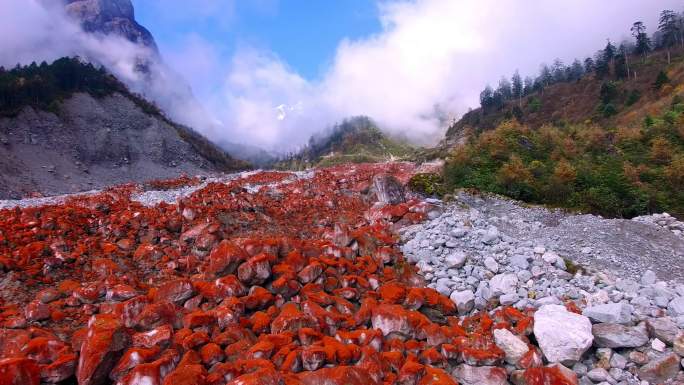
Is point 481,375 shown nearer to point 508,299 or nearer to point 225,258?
point 508,299

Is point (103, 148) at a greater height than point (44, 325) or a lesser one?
greater

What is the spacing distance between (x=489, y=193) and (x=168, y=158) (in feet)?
146

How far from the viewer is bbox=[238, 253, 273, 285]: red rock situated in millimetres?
7609

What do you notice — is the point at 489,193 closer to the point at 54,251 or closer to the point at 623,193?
the point at 623,193

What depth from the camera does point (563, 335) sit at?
6480 millimetres

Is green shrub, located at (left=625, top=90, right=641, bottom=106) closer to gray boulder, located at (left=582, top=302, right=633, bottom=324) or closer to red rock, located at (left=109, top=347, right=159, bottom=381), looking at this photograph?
gray boulder, located at (left=582, top=302, right=633, bottom=324)

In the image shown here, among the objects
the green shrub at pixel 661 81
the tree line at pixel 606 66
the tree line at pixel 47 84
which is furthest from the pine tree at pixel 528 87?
the tree line at pixel 47 84

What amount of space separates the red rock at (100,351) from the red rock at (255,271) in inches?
A: 95.1

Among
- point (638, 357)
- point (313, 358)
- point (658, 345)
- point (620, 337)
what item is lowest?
point (638, 357)

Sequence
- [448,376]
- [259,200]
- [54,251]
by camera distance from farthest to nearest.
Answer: [259,200]
[54,251]
[448,376]

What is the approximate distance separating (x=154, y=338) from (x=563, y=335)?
22.2 ft

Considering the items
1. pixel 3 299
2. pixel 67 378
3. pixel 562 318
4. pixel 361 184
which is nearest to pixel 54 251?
pixel 3 299

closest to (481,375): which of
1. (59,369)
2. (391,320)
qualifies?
(391,320)

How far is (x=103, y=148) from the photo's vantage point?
144 ft
